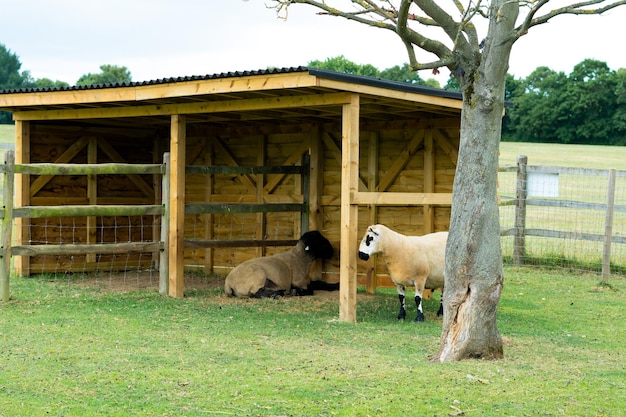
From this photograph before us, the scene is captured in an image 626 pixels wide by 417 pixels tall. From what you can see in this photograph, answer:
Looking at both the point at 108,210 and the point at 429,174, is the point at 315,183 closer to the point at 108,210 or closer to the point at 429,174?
the point at 429,174

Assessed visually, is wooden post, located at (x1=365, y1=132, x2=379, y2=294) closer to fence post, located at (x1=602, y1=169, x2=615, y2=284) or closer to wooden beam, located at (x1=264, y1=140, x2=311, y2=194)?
wooden beam, located at (x1=264, y1=140, x2=311, y2=194)

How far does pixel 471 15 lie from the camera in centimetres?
816

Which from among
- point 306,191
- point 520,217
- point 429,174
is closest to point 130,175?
point 306,191

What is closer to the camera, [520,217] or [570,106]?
[520,217]

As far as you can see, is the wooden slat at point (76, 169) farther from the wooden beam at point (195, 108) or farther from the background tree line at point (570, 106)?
the background tree line at point (570, 106)

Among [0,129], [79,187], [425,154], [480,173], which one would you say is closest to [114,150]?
[79,187]

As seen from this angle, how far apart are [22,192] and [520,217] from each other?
418 inches

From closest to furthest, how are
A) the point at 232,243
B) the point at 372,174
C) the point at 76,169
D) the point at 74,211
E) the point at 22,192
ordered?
the point at 74,211, the point at 76,169, the point at 232,243, the point at 372,174, the point at 22,192

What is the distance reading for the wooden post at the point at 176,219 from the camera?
13062mm

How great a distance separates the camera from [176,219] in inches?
516

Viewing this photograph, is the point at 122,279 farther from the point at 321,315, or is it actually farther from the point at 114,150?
the point at 321,315

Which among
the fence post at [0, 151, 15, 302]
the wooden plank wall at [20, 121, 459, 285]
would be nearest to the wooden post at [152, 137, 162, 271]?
the wooden plank wall at [20, 121, 459, 285]

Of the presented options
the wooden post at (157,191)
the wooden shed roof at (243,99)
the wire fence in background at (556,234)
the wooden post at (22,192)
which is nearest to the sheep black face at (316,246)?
the wooden shed roof at (243,99)

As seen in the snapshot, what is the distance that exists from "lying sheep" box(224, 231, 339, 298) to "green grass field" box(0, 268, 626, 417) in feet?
1.22
